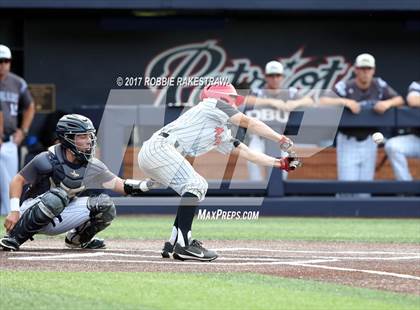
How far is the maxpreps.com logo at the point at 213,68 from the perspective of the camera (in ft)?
50.9

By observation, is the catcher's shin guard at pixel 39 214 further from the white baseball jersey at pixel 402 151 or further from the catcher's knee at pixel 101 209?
the white baseball jersey at pixel 402 151

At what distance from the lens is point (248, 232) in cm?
1095

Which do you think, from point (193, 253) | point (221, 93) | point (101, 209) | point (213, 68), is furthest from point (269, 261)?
point (213, 68)

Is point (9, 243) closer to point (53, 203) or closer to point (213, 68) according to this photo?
point (53, 203)

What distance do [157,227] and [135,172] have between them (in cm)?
179

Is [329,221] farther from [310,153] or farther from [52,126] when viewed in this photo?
[52,126]

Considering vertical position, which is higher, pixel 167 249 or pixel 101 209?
pixel 101 209

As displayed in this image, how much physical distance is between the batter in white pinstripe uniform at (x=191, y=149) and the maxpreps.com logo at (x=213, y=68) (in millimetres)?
7329

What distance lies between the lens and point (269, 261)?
25.8 ft

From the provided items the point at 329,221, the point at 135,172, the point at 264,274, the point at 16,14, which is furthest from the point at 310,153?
the point at 264,274

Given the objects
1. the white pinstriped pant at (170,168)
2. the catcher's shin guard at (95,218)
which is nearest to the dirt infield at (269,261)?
the catcher's shin guard at (95,218)

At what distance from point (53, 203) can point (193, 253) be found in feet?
3.66

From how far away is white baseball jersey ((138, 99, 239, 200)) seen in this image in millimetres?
7898

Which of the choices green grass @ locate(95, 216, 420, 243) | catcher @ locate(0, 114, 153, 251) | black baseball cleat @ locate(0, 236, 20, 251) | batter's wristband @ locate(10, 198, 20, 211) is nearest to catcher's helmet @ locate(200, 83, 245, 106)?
catcher @ locate(0, 114, 153, 251)
